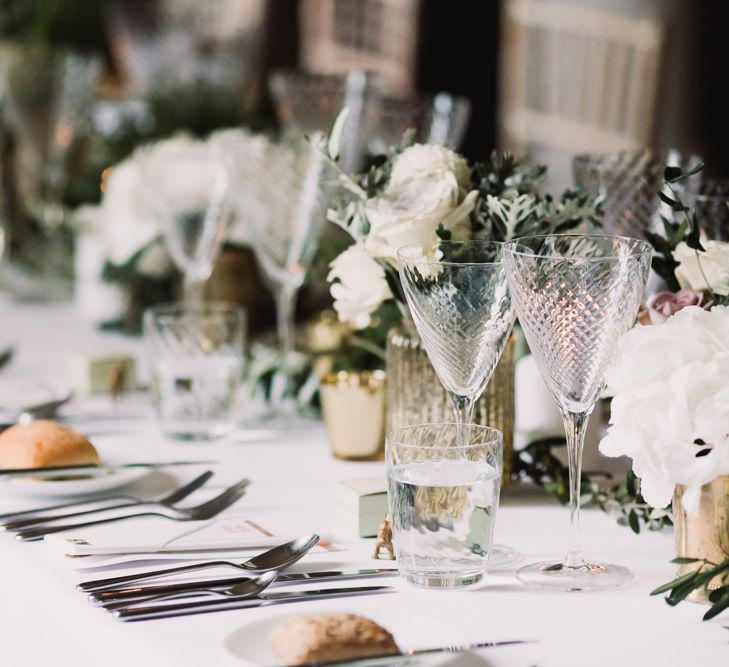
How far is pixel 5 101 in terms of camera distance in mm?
2652

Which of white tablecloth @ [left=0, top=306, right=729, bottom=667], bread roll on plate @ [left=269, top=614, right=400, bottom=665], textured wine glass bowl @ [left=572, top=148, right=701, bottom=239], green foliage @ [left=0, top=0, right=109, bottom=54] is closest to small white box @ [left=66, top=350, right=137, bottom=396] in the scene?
white tablecloth @ [left=0, top=306, right=729, bottom=667]

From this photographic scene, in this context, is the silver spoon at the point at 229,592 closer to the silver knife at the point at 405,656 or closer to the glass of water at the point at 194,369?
the silver knife at the point at 405,656

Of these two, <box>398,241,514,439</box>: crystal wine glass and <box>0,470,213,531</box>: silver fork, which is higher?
<box>398,241,514,439</box>: crystal wine glass

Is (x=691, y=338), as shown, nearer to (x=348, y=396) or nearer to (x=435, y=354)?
(x=435, y=354)

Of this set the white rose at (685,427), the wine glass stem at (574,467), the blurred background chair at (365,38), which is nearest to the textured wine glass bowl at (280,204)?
the wine glass stem at (574,467)

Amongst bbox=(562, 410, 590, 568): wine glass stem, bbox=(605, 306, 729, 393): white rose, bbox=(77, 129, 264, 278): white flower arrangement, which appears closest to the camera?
bbox=(605, 306, 729, 393): white rose

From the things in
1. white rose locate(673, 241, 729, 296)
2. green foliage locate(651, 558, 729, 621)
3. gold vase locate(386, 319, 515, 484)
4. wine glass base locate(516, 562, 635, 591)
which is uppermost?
white rose locate(673, 241, 729, 296)

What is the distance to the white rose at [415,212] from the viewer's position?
3.91 feet

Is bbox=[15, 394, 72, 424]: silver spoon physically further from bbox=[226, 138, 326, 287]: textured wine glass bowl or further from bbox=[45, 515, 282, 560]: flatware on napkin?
bbox=[45, 515, 282, 560]: flatware on napkin

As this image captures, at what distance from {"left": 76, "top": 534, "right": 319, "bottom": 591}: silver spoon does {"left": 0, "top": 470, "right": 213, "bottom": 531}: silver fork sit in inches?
7.2

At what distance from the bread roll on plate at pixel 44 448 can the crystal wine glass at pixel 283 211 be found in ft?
1.32

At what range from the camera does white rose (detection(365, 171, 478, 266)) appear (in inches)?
46.9

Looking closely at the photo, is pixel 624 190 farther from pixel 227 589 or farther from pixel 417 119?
pixel 417 119

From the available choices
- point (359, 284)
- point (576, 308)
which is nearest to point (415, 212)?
point (359, 284)
